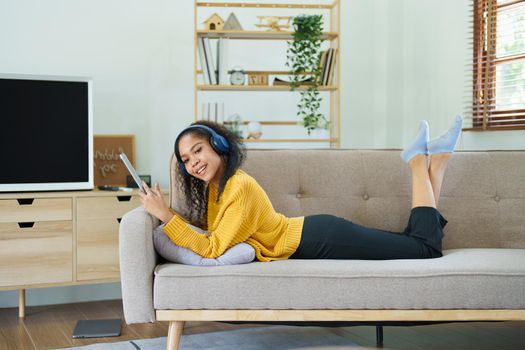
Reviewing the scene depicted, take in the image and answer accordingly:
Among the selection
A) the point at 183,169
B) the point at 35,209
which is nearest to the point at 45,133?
the point at 35,209

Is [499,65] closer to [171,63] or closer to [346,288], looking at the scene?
[171,63]

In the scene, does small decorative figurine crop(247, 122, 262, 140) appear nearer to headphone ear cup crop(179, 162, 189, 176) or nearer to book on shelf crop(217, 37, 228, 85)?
book on shelf crop(217, 37, 228, 85)

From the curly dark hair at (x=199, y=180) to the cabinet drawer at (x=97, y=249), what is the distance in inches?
40.4

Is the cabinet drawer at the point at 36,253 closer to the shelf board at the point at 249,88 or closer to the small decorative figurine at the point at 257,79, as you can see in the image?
the shelf board at the point at 249,88

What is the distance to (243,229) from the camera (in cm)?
240

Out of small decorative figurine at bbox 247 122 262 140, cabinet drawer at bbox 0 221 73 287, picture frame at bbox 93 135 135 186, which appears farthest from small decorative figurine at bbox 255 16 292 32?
cabinet drawer at bbox 0 221 73 287

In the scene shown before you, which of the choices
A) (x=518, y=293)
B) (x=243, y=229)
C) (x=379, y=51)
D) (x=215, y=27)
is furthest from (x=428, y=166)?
(x=379, y=51)

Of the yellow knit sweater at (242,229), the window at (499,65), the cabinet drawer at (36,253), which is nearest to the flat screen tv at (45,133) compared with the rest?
the cabinet drawer at (36,253)

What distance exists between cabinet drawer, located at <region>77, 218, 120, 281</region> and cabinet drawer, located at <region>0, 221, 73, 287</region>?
0.06 metres

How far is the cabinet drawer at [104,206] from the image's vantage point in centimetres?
355

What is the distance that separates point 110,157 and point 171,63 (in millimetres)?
704

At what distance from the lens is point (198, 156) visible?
2.46 m

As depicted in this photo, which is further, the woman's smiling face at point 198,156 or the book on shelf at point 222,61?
the book on shelf at point 222,61

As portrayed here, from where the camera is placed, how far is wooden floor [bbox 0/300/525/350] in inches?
114
